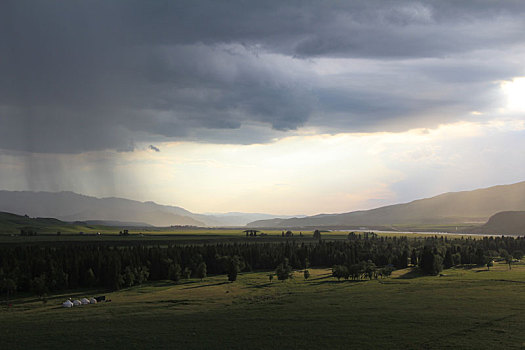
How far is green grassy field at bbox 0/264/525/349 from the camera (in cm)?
6412

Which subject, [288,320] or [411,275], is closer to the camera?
[288,320]

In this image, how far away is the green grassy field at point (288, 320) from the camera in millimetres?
64125

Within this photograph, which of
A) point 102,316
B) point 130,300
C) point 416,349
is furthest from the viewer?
point 130,300

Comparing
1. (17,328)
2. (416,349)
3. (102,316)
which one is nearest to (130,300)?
(102,316)

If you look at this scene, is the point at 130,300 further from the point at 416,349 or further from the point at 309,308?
the point at 416,349

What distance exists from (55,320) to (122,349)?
29.3 m

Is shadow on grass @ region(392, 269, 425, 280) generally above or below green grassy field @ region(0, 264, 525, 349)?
below

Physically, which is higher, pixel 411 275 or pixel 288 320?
pixel 288 320

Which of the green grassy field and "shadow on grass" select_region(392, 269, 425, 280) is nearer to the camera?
the green grassy field

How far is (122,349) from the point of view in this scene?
61.9 meters

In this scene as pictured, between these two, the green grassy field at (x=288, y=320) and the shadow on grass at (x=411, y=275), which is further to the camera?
the shadow on grass at (x=411, y=275)

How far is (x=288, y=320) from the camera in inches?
3103

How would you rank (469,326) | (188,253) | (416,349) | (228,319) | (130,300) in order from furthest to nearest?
(188,253)
(130,300)
(228,319)
(469,326)
(416,349)

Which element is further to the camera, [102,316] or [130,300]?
[130,300]
